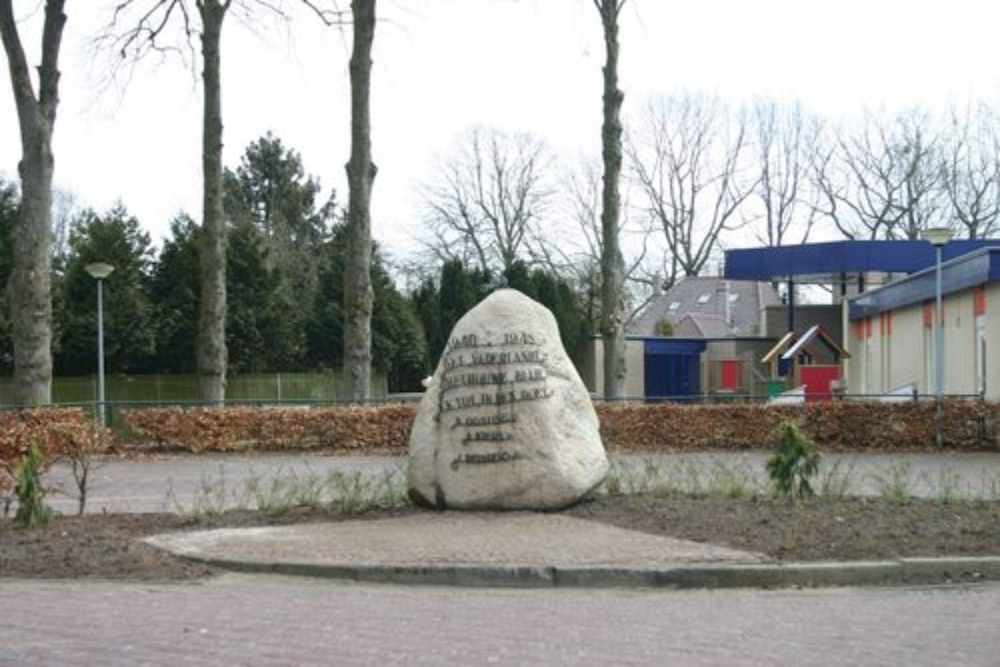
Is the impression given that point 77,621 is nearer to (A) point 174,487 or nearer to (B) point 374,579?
(B) point 374,579

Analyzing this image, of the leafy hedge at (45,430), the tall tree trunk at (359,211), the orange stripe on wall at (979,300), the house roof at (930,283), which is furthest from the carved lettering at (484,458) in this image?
the orange stripe on wall at (979,300)

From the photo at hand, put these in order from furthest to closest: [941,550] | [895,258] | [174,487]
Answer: [895,258], [174,487], [941,550]

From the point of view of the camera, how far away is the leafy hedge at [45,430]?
50.7ft

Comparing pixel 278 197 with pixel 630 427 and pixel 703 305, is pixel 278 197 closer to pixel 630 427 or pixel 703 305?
→ pixel 703 305

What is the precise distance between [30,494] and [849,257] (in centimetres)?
3651

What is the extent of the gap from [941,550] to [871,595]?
1.35m

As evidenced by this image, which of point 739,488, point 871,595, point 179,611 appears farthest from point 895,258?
point 179,611

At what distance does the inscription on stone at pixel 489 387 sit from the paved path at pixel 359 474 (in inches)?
64.5

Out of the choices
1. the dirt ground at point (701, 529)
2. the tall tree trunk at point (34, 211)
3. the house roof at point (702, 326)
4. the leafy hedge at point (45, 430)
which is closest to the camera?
the dirt ground at point (701, 529)

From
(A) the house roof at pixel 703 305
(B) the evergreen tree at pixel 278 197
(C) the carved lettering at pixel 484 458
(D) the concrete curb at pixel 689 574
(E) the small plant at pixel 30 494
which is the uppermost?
(B) the evergreen tree at pixel 278 197

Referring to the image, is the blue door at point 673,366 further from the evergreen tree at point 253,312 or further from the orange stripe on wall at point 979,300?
the orange stripe on wall at point 979,300

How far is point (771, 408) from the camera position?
2272 centimetres

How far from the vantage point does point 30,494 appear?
1087 centimetres

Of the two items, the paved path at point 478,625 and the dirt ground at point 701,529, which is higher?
the dirt ground at point 701,529
